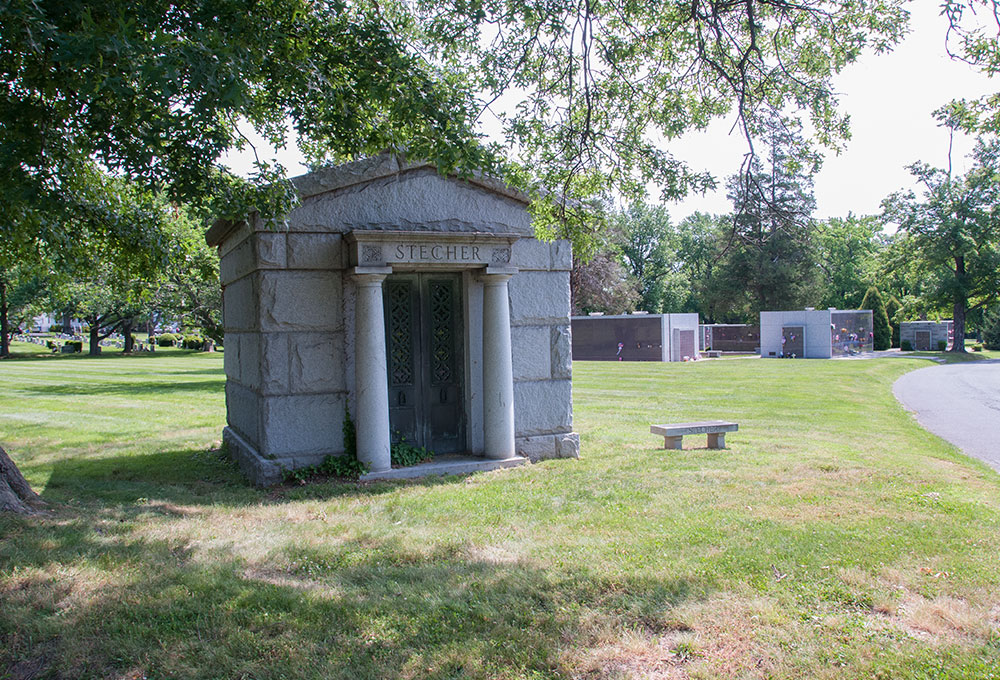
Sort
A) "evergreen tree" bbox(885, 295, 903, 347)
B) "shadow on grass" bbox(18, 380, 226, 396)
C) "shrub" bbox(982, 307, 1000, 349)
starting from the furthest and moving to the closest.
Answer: "shrub" bbox(982, 307, 1000, 349)
"evergreen tree" bbox(885, 295, 903, 347)
"shadow on grass" bbox(18, 380, 226, 396)

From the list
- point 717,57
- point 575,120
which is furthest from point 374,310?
point 717,57

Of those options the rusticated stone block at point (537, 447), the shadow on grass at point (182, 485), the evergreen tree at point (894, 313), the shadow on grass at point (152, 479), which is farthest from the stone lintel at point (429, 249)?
the evergreen tree at point (894, 313)

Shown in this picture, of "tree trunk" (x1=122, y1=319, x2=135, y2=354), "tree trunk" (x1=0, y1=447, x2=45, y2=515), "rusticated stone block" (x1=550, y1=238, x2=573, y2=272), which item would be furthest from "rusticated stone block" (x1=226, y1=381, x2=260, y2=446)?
"tree trunk" (x1=122, y1=319, x2=135, y2=354)

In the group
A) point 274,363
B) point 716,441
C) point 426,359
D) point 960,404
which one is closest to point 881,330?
point 960,404

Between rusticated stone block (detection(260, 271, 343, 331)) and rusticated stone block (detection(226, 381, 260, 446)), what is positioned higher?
rusticated stone block (detection(260, 271, 343, 331))

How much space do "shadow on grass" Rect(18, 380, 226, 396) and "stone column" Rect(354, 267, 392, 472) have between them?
14304 millimetres

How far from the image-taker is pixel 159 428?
14133 millimetres

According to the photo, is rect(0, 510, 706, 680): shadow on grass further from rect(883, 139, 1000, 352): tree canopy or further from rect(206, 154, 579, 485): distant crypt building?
rect(883, 139, 1000, 352): tree canopy

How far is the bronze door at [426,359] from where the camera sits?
9.27 metres

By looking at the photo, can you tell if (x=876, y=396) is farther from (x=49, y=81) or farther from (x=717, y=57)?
(x=49, y=81)

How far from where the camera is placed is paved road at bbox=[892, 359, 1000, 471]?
41.5ft

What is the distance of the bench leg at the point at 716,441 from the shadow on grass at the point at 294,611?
20.7 ft

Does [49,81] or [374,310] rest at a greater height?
[49,81]

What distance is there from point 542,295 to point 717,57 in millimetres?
3593
